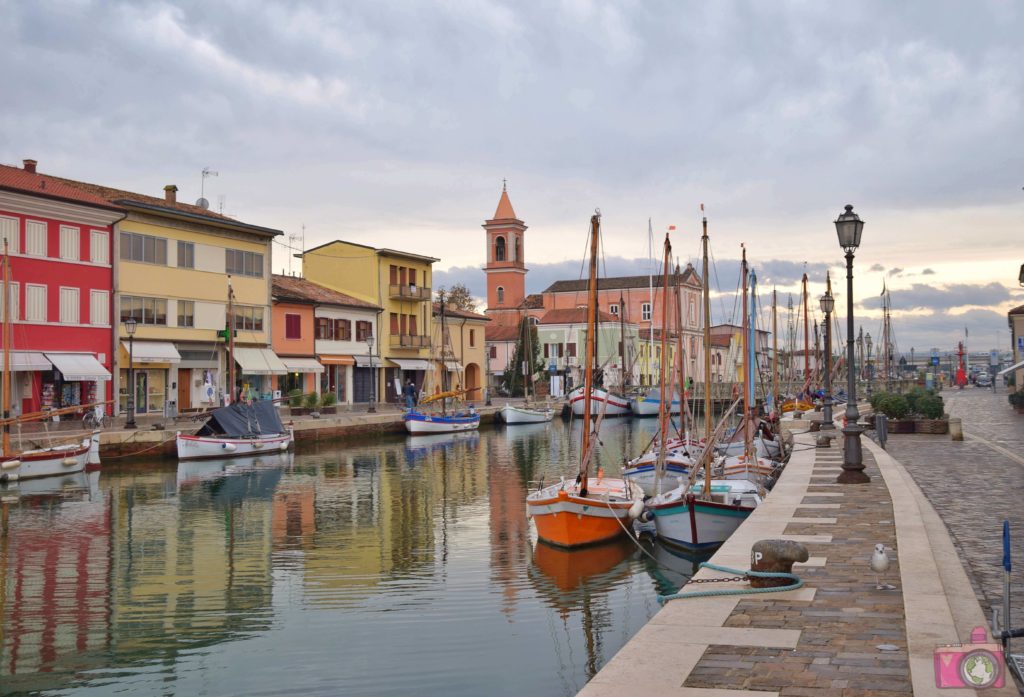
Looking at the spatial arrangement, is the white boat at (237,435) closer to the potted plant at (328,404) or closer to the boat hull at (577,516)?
the potted plant at (328,404)

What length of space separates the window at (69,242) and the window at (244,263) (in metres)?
10.4

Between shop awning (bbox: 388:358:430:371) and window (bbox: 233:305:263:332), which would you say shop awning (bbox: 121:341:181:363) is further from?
shop awning (bbox: 388:358:430:371)

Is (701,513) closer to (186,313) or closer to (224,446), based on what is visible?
(224,446)

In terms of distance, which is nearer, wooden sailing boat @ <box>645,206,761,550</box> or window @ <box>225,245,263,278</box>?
wooden sailing boat @ <box>645,206,761,550</box>

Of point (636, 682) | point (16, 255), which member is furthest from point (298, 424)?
point (636, 682)

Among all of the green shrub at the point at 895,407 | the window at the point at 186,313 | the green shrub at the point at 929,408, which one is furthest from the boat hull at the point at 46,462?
the green shrub at the point at 929,408

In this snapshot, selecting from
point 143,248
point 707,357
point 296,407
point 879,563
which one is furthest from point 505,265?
point 879,563

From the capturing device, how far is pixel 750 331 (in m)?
32.8

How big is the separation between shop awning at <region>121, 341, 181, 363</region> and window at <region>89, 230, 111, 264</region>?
429cm

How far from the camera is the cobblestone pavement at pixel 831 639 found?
7532 mm

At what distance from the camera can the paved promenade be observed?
24.7ft

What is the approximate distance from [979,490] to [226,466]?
97.1ft

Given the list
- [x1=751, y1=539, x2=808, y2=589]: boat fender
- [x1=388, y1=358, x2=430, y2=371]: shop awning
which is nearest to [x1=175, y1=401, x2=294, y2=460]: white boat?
[x1=388, y1=358, x2=430, y2=371]: shop awning

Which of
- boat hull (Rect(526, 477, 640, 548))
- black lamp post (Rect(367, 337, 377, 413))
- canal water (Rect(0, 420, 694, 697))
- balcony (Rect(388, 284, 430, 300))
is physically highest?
balcony (Rect(388, 284, 430, 300))
